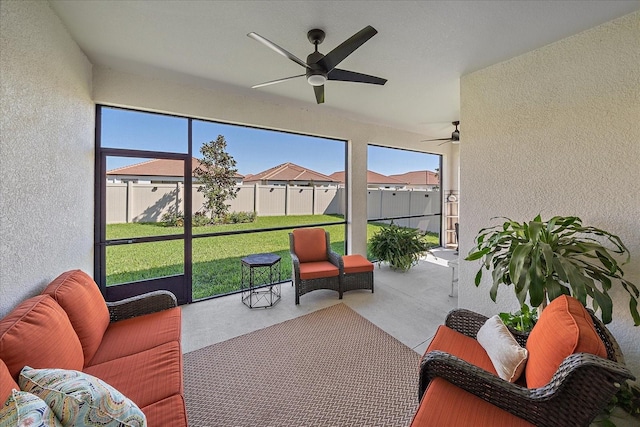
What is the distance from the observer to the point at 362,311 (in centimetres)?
326

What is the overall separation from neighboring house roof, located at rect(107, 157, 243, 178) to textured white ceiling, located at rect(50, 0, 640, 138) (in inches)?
40.3

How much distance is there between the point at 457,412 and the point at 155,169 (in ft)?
12.6

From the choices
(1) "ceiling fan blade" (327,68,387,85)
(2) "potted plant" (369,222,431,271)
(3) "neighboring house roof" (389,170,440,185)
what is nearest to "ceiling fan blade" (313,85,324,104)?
(1) "ceiling fan blade" (327,68,387,85)

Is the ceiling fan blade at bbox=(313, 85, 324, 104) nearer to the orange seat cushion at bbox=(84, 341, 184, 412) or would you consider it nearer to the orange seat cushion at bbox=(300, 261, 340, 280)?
→ the orange seat cushion at bbox=(300, 261, 340, 280)

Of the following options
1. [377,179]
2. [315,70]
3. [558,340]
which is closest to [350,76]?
[315,70]

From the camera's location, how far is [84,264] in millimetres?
2752

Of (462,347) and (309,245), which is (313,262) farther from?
(462,347)

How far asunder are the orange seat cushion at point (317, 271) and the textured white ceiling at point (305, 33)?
2.45 m

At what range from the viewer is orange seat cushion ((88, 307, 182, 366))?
1.75 metres

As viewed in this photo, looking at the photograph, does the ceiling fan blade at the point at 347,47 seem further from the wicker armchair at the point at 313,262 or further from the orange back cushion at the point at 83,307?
the orange back cushion at the point at 83,307

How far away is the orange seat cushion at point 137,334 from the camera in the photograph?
1749 millimetres

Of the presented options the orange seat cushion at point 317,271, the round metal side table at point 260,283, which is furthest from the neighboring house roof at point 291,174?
the orange seat cushion at point 317,271

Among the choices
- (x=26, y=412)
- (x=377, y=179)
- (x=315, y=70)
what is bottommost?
(x=26, y=412)

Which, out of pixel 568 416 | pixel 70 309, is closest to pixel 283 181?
pixel 70 309
